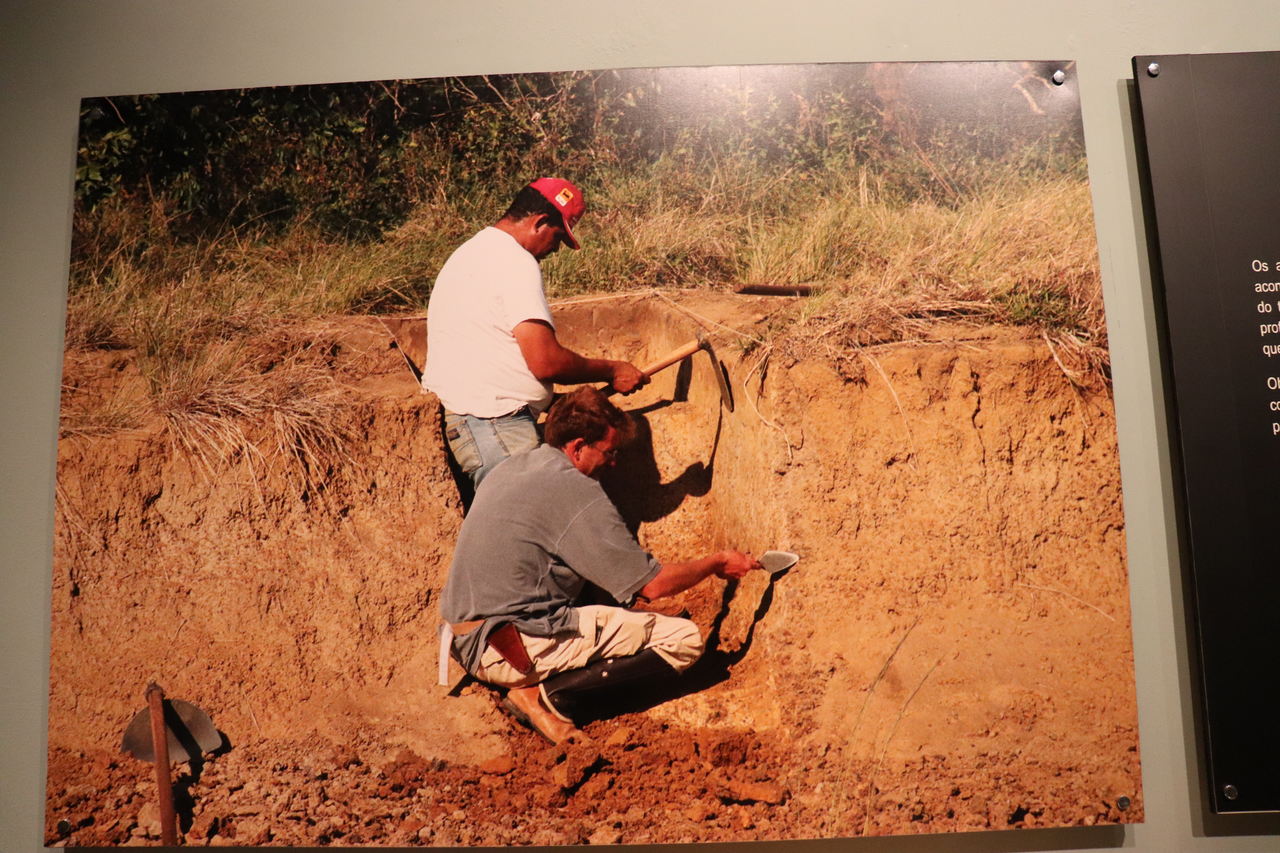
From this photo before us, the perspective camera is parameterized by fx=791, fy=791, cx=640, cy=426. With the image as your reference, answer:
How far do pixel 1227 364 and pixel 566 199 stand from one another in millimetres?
1544

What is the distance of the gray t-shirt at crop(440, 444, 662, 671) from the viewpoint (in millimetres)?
1789

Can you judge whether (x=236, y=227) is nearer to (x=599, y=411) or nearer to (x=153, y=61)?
(x=153, y=61)

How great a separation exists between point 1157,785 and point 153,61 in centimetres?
290

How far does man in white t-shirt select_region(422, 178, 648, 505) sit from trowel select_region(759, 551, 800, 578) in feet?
1.63

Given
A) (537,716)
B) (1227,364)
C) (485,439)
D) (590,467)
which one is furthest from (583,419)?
(1227,364)

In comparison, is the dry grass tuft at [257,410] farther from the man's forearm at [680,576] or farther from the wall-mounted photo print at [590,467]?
the man's forearm at [680,576]

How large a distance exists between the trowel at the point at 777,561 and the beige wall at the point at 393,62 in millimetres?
777

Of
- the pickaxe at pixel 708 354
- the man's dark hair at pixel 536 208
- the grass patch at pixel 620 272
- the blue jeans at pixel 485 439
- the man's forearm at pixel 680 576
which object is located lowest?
the man's forearm at pixel 680 576

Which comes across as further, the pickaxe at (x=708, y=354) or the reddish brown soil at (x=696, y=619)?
the pickaxe at (x=708, y=354)

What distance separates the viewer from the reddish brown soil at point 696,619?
5.74 ft

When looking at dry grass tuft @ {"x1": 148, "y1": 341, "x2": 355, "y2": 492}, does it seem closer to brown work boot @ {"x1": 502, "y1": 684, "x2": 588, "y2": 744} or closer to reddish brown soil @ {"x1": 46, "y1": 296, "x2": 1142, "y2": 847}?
reddish brown soil @ {"x1": 46, "y1": 296, "x2": 1142, "y2": 847}

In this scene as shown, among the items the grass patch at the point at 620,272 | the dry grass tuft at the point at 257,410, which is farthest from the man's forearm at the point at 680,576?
the dry grass tuft at the point at 257,410

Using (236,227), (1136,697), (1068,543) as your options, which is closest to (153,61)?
(236,227)

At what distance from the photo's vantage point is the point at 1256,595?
173 centimetres
